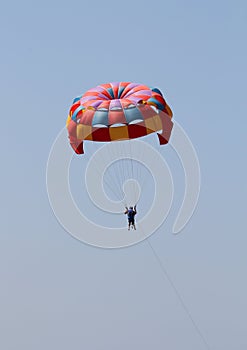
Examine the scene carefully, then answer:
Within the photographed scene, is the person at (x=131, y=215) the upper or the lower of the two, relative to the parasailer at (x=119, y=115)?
lower

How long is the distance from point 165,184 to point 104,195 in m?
3.40

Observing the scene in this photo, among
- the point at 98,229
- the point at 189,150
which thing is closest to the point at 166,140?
the point at 189,150

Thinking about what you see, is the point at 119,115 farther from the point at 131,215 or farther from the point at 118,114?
the point at 131,215

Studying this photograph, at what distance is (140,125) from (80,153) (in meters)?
3.72

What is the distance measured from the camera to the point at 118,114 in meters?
65.9

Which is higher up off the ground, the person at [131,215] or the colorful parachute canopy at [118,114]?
the colorful parachute canopy at [118,114]

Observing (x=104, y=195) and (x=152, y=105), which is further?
(x=104, y=195)

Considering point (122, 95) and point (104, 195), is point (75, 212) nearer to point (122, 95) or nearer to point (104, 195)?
point (104, 195)

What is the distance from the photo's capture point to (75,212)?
230ft

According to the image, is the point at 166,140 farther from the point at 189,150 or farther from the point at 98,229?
the point at 98,229

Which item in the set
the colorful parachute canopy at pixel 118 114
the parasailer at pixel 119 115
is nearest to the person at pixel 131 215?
the parasailer at pixel 119 115

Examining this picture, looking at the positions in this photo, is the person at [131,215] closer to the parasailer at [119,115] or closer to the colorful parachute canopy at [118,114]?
the parasailer at [119,115]

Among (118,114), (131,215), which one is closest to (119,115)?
(118,114)

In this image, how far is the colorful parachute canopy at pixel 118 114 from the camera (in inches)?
2603
